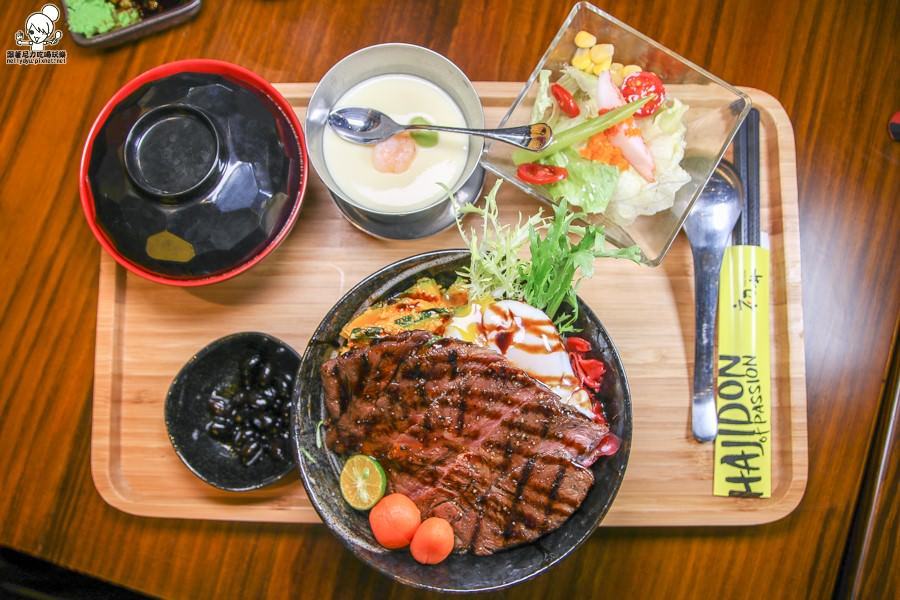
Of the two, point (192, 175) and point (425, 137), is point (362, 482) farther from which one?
point (425, 137)

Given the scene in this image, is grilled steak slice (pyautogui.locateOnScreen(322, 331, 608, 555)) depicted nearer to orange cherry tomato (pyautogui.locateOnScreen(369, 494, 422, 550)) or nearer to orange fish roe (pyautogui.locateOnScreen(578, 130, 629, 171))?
orange cherry tomato (pyautogui.locateOnScreen(369, 494, 422, 550))

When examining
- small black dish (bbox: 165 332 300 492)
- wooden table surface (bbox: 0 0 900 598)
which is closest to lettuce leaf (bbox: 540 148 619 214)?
wooden table surface (bbox: 0 0 900 598)

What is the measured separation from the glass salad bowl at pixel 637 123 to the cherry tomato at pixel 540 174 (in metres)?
0.02

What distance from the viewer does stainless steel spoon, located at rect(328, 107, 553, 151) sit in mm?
2598

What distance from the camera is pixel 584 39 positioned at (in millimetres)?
2744

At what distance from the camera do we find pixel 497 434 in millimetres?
2248

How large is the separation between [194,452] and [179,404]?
0.62 ft

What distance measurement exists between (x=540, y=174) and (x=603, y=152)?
275 mm

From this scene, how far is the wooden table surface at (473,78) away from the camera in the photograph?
271cm

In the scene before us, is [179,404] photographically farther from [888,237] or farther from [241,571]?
[888,237]

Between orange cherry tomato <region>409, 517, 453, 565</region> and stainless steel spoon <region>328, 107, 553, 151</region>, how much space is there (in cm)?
143

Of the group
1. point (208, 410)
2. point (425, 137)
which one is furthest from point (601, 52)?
point (208, 410)

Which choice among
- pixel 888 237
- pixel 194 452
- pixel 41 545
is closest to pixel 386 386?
pixel 194 452

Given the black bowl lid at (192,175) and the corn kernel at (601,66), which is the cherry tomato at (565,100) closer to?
the corn kernel at (601,66)
